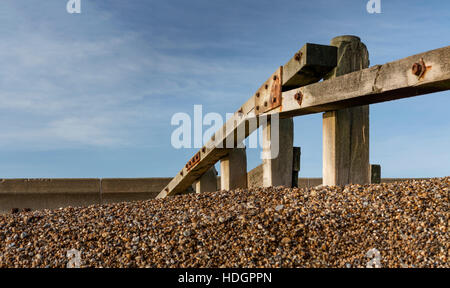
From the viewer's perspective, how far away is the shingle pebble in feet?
13.3

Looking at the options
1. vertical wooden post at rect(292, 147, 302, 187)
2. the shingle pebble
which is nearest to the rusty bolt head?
the shingle pebble

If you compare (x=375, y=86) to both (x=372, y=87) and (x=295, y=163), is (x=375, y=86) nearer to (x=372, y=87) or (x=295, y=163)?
(x=372, y=87)

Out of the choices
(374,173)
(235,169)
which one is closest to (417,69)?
(374,173)

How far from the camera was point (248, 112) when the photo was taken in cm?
675

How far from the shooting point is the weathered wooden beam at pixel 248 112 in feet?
18.1

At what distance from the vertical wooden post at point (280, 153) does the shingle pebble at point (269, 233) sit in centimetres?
Result: 84

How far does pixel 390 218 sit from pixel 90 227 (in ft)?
10.8

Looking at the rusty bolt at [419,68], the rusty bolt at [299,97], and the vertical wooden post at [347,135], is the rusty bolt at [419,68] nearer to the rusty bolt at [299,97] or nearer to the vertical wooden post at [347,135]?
the vertical wooden post at [347,135]

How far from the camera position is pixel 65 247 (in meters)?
4.57

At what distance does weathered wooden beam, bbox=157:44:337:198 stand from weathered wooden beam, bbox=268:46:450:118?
29 cm

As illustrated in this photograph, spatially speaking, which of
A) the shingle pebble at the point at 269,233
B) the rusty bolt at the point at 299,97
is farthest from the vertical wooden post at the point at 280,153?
the shingle pebble at the point at 269,233

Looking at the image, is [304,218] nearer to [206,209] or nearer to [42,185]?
[206,209]

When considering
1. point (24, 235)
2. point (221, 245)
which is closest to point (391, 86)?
point (221, 245)

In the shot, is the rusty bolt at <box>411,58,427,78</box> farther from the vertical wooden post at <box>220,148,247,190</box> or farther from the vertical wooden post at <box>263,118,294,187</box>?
the vertical wooden post at <box>220,148,247,190</box>
